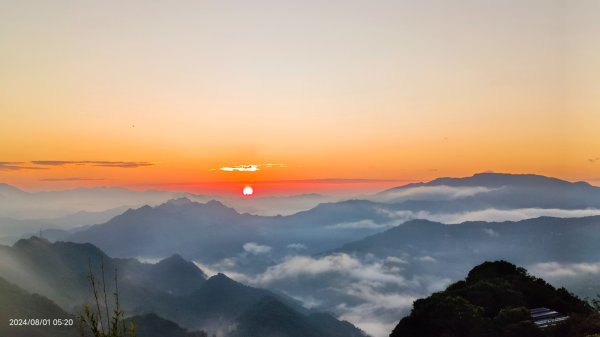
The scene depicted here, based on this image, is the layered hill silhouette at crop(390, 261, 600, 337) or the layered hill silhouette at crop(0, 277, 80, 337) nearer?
the layered hill silhouette at crop(390, 261, 600, 337)

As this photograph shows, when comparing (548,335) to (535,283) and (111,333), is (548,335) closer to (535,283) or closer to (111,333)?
(535,283)

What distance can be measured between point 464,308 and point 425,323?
452cm

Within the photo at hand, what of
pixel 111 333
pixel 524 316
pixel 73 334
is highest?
pixel 111 333

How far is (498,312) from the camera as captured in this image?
46.7 meters

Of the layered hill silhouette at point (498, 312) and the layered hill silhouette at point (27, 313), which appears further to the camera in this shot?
the layered hill silhouette at point (27, 313)

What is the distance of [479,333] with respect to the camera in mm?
40156

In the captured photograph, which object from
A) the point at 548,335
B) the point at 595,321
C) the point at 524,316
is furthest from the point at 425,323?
the point at 595,321

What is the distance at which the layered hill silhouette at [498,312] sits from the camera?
34.7 metres

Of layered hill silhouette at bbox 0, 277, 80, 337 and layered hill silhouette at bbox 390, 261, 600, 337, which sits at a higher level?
layered hill silhouette at bbox 390, 261, 600, 337

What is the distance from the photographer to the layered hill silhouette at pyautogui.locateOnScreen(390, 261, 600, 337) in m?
34.7

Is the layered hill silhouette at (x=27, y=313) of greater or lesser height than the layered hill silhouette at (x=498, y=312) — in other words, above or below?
below

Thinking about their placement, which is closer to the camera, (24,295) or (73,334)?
(73,334)

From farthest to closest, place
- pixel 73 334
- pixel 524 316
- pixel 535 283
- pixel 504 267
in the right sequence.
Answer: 1. pixel 73 334
2. pixel 504 267
3. pixel 535 283
4. pixel 524 316

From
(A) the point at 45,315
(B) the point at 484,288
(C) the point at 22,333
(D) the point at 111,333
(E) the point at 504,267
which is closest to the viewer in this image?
(D) the point at 111,333
